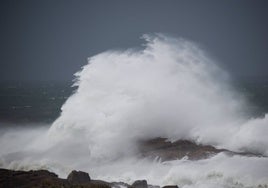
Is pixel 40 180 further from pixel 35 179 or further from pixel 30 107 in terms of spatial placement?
pixel 30 107

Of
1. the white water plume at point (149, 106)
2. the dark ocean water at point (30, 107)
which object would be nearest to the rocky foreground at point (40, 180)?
the white water plume at point (149, 106)

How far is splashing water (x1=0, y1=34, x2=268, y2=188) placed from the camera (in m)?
17.7

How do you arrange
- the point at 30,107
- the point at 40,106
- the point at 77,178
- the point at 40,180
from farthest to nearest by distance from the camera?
the point at 40,106
the point at 30,107
the point at 40,180
the point at 77,178

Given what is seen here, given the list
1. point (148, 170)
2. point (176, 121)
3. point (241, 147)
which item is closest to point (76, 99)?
point (176, 121)

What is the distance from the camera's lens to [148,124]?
2442cm

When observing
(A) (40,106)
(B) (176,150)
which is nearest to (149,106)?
(B) (176,150)

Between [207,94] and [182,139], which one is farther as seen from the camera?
[207,94]

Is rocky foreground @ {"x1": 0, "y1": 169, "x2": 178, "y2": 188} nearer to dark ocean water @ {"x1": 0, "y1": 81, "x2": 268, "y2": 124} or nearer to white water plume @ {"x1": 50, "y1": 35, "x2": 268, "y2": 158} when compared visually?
white water plume @ {"x1": 50, "y1": 35, "x2": 268, "y2": 158}

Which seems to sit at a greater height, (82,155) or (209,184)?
(82,155)

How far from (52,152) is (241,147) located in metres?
12.2

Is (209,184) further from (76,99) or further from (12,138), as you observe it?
(12,138)

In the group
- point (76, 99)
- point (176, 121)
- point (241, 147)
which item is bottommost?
point (241, 147)

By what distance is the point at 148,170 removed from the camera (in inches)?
740

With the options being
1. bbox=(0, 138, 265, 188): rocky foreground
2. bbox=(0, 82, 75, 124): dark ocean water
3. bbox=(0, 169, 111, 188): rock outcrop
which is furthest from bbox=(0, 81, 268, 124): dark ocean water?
bbox=(0, 169, 111, 188): rock outcrop
